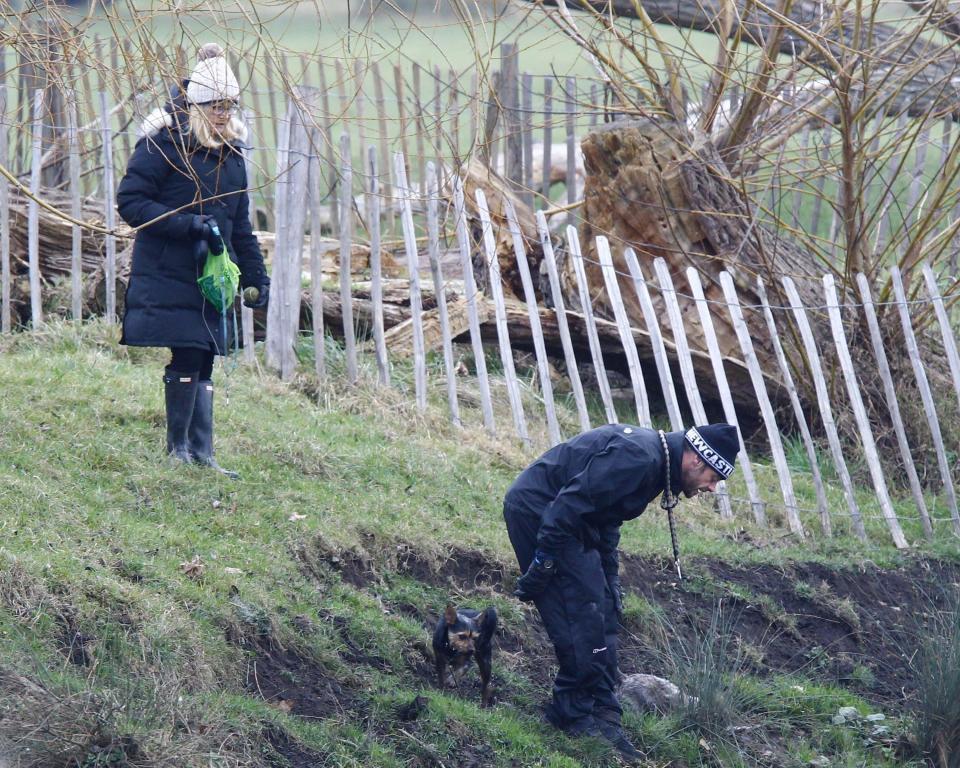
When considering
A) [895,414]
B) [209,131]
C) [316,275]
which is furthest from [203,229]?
[895,414]

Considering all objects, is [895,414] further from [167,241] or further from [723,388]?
[167,241]

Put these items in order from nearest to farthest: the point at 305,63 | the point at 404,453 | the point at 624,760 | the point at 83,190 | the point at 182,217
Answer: the point at 305,63
the point at 624,760
the point at 182,217
the point at 404,453
the point at 83,190

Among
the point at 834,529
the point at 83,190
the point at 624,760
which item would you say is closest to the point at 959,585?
the point at 834,529

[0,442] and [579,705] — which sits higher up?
[0,442]

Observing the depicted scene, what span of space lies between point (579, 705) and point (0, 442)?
129 inches

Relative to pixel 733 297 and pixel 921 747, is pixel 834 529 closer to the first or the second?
pixel 733 297

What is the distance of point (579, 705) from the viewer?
5004mm

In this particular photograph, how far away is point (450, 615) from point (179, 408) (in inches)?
82.0

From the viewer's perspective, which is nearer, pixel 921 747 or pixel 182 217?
pixel 921 747

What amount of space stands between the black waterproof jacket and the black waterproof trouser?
0.07 m

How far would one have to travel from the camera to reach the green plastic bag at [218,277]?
589 cm

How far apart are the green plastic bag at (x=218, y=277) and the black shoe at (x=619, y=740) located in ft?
9.12

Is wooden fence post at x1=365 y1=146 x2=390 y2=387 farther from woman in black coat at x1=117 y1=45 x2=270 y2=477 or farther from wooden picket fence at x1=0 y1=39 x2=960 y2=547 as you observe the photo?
woman in black coat at x1=117 y1=45 x2=270 y2=477

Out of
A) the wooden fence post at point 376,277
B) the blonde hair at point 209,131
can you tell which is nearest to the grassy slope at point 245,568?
the wooden fence post at point 376,277
